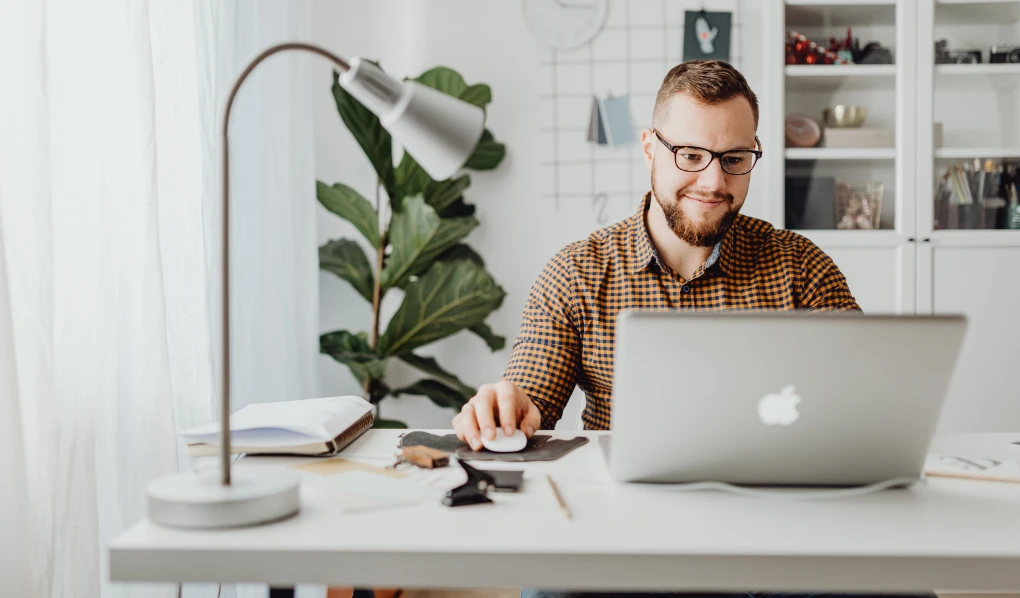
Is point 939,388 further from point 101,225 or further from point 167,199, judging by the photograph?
point 167,199

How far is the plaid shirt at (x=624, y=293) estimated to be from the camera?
1.66 m

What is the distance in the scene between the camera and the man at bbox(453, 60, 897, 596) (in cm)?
165

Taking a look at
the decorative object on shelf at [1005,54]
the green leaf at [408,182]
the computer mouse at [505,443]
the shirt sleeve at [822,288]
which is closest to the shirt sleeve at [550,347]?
the computer mouse at [505,443]

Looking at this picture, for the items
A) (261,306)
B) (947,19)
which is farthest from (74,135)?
(947,19)

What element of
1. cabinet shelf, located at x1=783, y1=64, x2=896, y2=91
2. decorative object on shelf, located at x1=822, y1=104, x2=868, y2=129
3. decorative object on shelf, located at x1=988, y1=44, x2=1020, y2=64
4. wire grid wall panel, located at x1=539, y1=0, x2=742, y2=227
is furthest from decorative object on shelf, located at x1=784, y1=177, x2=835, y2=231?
decorative object on shelf, located at x1=988, y1=44, x2=1020, y2=64

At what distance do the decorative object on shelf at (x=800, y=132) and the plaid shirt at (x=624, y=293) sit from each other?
136 centimetres

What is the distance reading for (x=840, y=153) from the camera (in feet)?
9.74

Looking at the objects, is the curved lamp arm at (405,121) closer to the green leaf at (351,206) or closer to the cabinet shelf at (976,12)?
the green leaf at (351,206)

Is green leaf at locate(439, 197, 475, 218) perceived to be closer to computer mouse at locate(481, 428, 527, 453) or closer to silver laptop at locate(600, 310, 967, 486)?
computer mouse at locate(481, 428, 527, 453)

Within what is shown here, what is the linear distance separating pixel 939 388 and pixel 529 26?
2.39 metres

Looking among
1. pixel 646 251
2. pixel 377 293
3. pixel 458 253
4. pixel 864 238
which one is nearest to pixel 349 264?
pixel 377 293

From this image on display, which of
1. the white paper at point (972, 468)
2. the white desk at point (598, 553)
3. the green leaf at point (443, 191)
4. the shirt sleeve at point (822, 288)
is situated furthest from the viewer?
the green leaf at point (443, 191)

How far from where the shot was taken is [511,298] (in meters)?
3.11

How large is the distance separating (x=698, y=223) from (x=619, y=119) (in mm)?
1482
